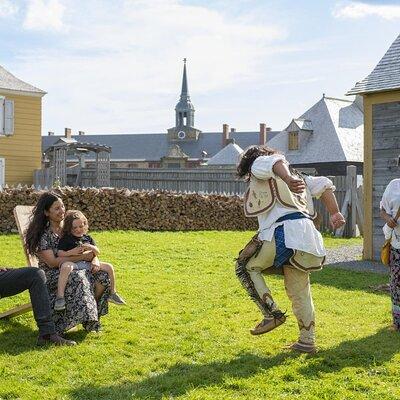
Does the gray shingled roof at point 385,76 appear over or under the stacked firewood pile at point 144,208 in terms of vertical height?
over

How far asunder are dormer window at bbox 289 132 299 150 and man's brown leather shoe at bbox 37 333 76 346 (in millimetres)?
31286

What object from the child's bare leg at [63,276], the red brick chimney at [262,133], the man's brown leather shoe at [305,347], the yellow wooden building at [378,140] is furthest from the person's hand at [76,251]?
the red brick chimney at [262,133]

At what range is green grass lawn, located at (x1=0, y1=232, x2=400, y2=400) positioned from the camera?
16.3 ft

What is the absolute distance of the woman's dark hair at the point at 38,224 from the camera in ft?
22.4

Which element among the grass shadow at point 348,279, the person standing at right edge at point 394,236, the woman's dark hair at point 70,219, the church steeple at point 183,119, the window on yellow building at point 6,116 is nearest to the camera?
the woman's dark hair at point 70,219

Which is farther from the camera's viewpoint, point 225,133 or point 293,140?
point 225,133

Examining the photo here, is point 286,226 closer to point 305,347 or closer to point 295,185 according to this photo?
point 295,185

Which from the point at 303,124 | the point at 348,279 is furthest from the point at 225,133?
the point at 348,279

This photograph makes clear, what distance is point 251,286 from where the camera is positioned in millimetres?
5805

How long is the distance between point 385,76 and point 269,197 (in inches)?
376

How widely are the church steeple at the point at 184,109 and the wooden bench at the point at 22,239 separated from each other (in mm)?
89191

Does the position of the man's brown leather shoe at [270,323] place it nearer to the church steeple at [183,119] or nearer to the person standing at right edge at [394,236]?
the person standing at right edge at [394,236]

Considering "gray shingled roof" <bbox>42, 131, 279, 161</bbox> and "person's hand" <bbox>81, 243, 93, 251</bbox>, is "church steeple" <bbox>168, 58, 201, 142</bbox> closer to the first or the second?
"gray shingled roof" <bbox>42, 131, 279, 161</bbox>

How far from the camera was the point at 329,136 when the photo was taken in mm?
35344
